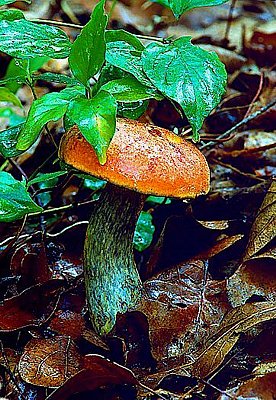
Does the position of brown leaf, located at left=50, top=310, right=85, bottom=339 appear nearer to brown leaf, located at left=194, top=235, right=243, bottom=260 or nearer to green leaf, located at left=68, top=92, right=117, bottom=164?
brown leaf, located at left=194, top=235, right=243, bottom=260

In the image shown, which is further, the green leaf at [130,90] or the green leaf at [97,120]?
the green leaf at [130,90]

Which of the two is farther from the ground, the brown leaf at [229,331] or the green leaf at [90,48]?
the green leaf at [90,48]

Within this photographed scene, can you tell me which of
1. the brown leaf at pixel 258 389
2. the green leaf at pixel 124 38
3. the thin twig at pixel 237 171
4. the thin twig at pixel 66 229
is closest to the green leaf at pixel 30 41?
the green leaf at pixel 124 38

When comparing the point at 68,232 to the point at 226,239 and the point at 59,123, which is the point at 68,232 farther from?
the point at 59,123

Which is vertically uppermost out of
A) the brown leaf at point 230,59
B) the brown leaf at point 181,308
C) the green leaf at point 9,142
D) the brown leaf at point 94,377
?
the green leaf at point 9,142

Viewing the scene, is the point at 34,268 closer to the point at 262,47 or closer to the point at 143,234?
the point at 143,234

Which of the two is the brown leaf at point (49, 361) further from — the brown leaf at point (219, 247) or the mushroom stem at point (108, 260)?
the brown leaf at point (219, 247)
